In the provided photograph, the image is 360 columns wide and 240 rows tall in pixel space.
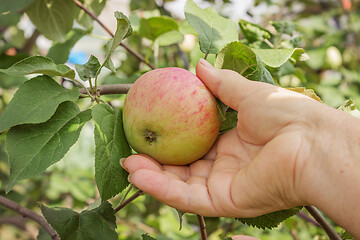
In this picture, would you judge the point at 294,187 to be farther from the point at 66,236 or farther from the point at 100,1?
the point at 100,1

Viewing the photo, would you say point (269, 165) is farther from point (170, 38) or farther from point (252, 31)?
point (170, 38)

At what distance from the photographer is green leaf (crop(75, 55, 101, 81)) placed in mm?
920

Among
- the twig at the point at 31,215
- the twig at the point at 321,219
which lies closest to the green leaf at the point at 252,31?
the twig at the point at 321,219

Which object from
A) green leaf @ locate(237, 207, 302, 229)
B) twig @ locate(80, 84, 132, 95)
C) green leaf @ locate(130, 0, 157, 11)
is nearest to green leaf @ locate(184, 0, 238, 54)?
twig @ locate(80, 84, 132, 95)

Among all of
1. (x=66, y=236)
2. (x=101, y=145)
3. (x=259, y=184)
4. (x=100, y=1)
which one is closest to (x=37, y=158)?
(x=101, y=145)

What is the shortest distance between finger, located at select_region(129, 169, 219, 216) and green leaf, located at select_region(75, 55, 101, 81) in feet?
0.94

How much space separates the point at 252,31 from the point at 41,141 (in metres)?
0.81

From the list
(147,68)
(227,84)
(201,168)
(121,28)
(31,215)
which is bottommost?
(147,68)

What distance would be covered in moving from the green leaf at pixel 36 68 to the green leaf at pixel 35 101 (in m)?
0.04

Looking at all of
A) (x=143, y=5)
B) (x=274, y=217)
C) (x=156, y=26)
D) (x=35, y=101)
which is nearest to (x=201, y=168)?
(x=274, y=217)

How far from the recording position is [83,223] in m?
0.97

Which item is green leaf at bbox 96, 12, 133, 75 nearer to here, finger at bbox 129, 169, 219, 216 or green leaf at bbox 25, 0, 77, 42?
finger at bbox 129, 169, 219, 216

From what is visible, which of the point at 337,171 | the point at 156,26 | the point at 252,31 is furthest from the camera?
the point at 156,26

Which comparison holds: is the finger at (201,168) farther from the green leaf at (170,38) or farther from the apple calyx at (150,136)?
the green leaf at (170,38)
